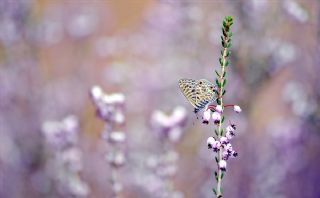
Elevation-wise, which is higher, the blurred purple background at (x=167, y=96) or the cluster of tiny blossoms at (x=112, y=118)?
the blurred purple background at (x=167, y=96)

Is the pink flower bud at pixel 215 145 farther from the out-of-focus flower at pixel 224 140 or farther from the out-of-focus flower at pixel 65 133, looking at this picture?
the out-of-focus flower at pixel 65 133

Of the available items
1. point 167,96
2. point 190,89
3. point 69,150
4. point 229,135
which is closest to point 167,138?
point 69,150

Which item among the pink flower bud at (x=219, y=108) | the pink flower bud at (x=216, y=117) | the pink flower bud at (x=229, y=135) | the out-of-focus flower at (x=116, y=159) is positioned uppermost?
the out-of-focus flower at (x=116, y=159)

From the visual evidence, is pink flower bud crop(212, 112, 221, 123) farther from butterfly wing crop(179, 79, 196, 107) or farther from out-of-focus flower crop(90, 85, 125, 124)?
out-of-focus flower crop(90, 85, 125, 124)

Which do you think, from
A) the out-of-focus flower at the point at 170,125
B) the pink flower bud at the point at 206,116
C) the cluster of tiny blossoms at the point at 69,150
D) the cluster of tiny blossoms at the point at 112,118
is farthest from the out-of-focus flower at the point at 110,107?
the pink flower bud at the point at 206,116

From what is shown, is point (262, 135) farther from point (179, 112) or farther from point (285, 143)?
point (179, 112)

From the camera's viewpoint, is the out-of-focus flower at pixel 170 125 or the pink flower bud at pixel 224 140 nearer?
the pink flower bud at pixel 224 140

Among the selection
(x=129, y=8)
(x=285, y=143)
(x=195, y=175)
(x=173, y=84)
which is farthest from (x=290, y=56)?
(x=129, y=8)

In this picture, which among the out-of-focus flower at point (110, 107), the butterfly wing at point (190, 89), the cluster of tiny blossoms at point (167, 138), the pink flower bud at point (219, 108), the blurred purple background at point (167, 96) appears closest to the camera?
the pink flower bud at point (219, 108)
